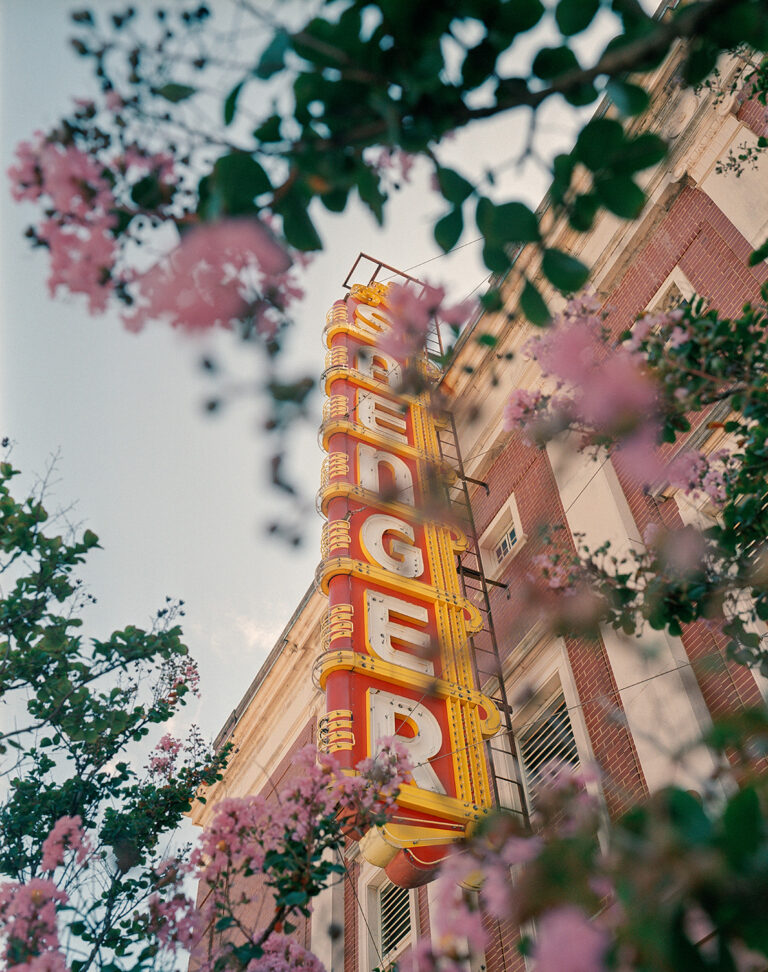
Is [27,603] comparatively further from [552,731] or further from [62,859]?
[552,731]

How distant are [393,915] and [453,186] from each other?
10945mm

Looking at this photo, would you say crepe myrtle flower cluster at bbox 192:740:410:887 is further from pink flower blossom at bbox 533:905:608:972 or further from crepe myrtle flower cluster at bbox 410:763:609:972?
pink flower blossom at bbox 533:905:608:972

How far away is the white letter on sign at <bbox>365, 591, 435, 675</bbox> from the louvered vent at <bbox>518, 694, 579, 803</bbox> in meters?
1.71

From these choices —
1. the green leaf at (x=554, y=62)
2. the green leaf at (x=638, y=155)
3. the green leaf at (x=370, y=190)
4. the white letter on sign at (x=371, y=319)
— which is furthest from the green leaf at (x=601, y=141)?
the white letter on sign at (x=371, y=319)

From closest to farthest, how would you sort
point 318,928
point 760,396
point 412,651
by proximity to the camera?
1. point 760,396
2. point 412,651
3. point 318,928

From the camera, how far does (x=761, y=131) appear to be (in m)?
9.17

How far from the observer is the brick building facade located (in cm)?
781

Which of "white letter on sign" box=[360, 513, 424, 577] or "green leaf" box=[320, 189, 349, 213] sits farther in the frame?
"white letter on sign" box=[360, 513, 424, 577]

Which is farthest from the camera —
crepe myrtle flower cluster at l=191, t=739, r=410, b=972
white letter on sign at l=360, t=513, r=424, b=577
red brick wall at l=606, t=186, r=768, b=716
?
white letter on sign at l=360, t=513, r=424, b=577

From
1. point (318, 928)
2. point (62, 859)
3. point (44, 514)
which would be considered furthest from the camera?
point (318, 928)

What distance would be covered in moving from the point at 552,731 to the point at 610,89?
794 cm

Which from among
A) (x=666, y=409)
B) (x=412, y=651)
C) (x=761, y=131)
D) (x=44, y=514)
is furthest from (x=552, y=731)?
(x=761, y=131)

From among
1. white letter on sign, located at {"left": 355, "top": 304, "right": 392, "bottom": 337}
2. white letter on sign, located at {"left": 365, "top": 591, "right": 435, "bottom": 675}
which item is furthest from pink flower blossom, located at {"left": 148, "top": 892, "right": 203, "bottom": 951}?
white letter on sign, located at {"left": 355, "top": 304, "right": 392, "bottom": 337}

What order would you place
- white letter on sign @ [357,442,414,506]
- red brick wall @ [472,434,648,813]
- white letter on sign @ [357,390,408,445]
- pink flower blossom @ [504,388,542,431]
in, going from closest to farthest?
pink flower blossom @ [504,388,542,431] → red brick wall @ [472,434,648,813] → white letter on sign @ [357,442,414,506] → white letter on sign @ [357,390,408,445]
